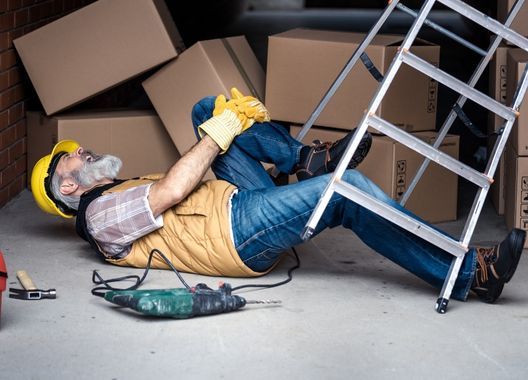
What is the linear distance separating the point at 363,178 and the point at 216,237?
0.52m

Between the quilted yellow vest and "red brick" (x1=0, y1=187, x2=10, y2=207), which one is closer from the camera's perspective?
the quilted yellow vest

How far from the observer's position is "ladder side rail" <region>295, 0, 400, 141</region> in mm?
3547

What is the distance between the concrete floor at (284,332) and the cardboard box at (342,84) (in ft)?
2.60

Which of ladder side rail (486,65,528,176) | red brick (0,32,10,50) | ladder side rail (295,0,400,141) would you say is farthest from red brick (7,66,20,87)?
ladder side rail (486,65,528,176)

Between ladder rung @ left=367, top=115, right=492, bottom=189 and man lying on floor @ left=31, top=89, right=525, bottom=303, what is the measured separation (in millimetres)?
194

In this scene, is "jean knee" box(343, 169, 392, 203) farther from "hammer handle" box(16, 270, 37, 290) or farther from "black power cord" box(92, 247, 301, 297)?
"hammer handle" box(16, 270, 37, 290)

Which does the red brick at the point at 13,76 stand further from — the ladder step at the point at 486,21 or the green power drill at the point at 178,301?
the ladder step at the point at 486,21

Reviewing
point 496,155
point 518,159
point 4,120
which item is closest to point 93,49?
point 4,120

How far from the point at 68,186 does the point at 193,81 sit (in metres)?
1.11

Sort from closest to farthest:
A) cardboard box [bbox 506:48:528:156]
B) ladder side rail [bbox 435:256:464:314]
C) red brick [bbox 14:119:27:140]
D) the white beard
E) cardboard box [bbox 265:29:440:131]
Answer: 1. ladder side rail [bbox 435:256:464:314]
2. the white beard
3. cardboard box [bbox 506:48:528:156]
4. cardboard box [bbox 265:29:440:131]
5. red brick [bbox 14:119:27:140]

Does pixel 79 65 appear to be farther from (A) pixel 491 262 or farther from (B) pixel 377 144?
(A) pixel 491 262

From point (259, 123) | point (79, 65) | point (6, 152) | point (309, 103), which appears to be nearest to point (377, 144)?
point (309, 103)

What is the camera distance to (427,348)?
109 inches

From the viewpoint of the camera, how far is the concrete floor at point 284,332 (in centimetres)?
260
